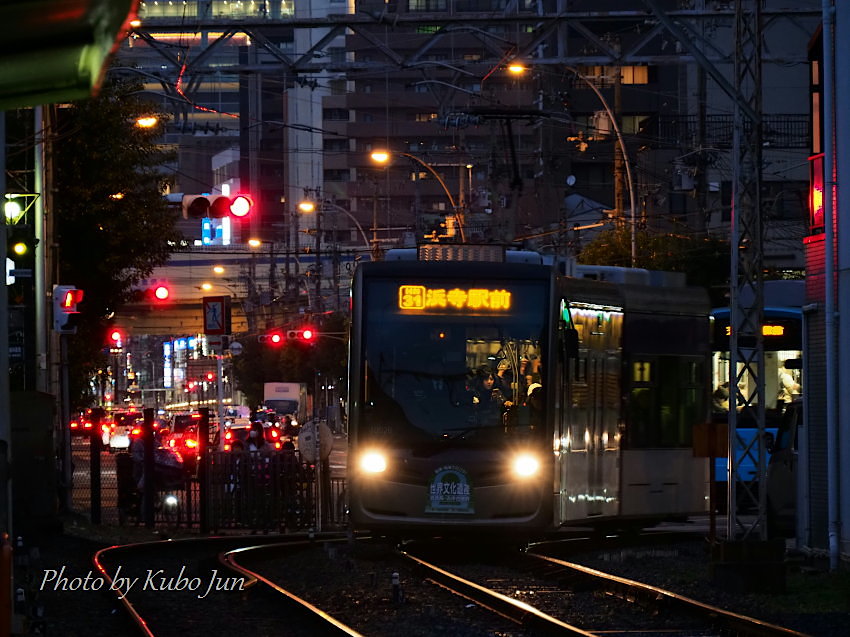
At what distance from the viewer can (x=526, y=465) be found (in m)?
17.5

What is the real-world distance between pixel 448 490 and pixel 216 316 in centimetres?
909

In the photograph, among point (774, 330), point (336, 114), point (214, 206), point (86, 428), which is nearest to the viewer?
point (214, 206)

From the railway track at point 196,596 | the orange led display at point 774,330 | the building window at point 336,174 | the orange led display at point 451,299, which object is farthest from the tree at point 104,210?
the building window at point 336,174

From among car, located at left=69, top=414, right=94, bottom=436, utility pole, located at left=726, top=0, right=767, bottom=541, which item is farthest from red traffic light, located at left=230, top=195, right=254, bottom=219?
car, located at left=69, top=414, right=94, bottom=436

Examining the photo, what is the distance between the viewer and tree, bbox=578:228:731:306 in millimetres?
47656

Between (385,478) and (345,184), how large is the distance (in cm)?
10068

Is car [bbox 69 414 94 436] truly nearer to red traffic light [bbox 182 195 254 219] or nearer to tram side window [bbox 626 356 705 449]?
red traffic light [bbox 182 195 254 219]

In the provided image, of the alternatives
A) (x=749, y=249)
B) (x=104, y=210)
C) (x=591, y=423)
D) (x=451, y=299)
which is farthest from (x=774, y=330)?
(x=104, y=210)

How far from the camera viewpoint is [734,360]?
1623cm

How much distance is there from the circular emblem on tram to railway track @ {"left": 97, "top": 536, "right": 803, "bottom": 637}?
692 millimetres

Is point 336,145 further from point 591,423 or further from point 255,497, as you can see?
point 591,423

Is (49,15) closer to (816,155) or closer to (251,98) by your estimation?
(816,155)

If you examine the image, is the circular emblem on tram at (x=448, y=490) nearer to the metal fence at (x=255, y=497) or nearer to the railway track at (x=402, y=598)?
the railway track at (x=402, y=598)

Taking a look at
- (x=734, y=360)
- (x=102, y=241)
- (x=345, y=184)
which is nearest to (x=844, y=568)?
(x=734, y=360)
